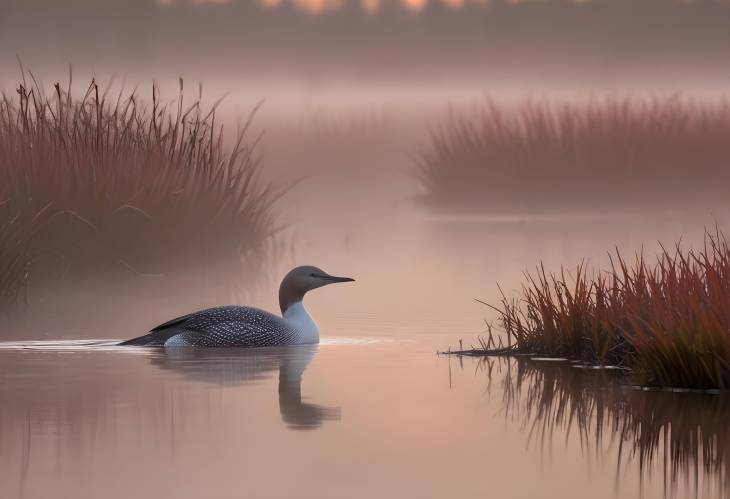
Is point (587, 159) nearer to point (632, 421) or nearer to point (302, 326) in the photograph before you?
point (302, 326)

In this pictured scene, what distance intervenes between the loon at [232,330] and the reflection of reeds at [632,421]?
6.06 ft

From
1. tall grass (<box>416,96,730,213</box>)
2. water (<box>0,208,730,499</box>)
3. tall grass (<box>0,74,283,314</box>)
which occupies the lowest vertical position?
water (<box>0,208,730,499</box>)

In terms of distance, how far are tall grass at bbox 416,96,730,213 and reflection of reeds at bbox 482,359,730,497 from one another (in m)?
12.4

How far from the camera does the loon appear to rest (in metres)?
8.23

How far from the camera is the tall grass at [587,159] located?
19.1m

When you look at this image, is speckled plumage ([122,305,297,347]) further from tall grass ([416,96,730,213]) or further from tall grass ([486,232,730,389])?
tall grass ([416,96,730,213])

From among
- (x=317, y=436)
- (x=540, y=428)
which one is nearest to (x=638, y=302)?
(x=540, y=428)

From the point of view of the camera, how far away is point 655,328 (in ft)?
20.3

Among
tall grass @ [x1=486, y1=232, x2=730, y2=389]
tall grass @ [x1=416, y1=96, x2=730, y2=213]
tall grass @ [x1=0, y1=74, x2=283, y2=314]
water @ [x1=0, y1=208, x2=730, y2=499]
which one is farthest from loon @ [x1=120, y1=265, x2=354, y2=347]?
tall grass @ [x1=416, y1=96, x2=730, y2=213]

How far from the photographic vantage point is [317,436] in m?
5.20

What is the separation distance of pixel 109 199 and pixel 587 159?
8884 millimetres

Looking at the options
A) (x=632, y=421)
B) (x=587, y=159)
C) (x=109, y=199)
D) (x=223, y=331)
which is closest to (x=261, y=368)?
(x=223, y=331)

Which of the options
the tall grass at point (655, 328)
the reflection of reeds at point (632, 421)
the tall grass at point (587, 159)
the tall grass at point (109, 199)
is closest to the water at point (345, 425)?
the reflection of reeds at point (632, 421)

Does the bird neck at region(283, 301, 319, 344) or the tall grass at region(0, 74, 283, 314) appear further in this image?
the tall grass at region(0, 74, 283, 314)
